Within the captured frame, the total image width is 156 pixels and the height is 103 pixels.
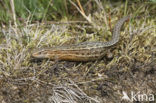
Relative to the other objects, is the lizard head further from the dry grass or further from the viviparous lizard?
the dry grass

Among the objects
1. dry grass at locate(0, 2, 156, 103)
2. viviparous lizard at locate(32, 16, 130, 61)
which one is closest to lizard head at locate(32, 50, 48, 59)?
viviparous lizard at locate(32, 16, 130, 61)

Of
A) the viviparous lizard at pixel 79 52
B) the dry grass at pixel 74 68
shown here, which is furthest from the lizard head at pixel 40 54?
the dry grass at pixel 74 68

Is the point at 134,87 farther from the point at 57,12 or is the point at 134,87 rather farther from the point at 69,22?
the point at 57,12

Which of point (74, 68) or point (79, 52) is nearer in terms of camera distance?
point (74, 68)

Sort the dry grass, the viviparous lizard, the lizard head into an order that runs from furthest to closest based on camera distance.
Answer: the viviparous lizard < the lizard head < the dry grass

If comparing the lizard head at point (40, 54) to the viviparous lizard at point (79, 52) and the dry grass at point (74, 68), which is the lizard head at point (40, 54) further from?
the dry grass at point (74, 68)

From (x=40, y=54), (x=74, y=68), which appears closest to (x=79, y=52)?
(x=74, y=68)

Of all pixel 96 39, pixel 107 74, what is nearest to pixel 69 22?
pixel 96 39

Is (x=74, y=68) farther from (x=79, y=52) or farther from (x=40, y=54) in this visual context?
(x=40, y=54)

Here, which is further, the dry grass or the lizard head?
the lizard head
